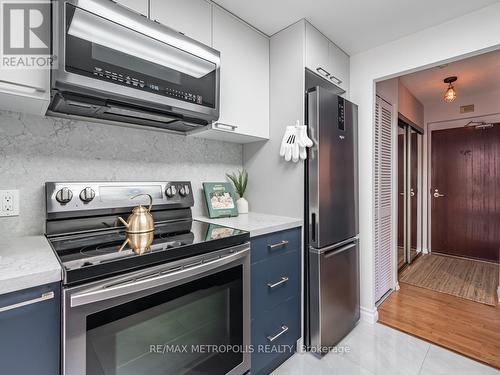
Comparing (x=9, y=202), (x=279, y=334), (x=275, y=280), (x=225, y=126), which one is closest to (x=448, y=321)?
(x=279, y=334)

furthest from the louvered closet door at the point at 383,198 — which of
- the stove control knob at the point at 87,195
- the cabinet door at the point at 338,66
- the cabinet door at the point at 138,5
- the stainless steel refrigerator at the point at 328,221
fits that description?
the stove control knob at the point at 87,195

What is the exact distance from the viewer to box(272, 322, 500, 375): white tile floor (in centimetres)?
166

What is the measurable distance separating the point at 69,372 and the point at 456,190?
16.2ft

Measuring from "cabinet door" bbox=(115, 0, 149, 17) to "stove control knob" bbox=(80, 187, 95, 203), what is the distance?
0.93m

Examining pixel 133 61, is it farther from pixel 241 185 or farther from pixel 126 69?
pixel 241 185

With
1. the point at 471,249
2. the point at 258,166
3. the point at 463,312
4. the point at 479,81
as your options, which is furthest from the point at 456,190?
the point at 258,166

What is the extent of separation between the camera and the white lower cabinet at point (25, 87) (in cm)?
97

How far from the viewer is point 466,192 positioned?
3955 mm

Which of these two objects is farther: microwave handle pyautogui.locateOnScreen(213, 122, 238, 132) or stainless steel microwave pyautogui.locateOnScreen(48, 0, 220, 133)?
microwave handle pyautogui.locateOnScreen(213, 122, 238, 132)

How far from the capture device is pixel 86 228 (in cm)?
136

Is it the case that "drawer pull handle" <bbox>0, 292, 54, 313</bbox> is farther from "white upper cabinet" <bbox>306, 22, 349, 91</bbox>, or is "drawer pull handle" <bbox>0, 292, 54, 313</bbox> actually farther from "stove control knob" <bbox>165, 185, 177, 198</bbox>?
Answer: "white upper cabinet" <bbox>306, 22, 349, 91</bbox>

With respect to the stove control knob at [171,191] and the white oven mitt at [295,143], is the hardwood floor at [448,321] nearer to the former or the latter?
the white oven mitt at [295,143]

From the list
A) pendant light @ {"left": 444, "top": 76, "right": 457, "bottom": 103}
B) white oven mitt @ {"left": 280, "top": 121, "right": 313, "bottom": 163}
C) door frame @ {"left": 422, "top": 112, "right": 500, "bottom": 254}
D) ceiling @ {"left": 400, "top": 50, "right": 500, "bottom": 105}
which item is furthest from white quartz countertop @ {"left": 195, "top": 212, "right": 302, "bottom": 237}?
door frame @ {"left": 422, "top": 112, "right": 500, "bottom": 254}

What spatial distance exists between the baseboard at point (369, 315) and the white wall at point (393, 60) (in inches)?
0.9
